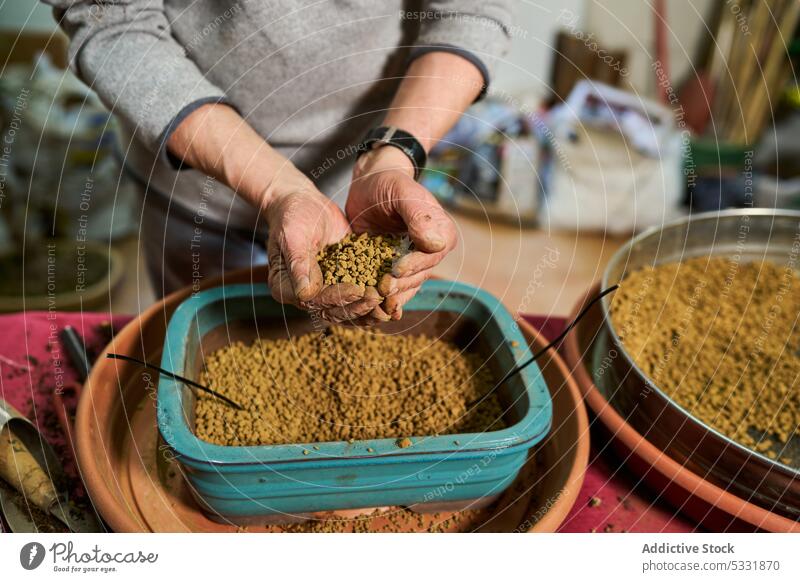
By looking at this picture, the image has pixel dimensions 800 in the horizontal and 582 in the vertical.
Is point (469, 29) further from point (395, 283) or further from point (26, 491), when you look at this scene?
point (26, 491)

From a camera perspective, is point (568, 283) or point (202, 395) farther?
point (568, 283)

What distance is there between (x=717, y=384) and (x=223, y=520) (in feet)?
1.64

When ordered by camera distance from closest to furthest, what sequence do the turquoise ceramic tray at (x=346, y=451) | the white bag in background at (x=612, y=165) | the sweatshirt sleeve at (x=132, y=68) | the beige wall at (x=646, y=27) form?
1. the turquoise ceramic tray at (x=346, y=451)
2. the sweatshirt sleeve at (x=132, y=68)
3. the white bag in background at (x=612, y=165)
4. the beige wall at (x=646, y=27)

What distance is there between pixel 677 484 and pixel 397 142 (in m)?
0.40

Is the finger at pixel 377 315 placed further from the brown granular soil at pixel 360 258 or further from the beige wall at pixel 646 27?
the beige wall at pixel 646 27

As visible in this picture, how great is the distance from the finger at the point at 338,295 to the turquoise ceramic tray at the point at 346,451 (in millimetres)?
111

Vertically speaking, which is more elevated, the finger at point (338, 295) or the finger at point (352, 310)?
the finger at point (338, 295)

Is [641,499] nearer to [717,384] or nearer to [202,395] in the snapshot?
[717,384]

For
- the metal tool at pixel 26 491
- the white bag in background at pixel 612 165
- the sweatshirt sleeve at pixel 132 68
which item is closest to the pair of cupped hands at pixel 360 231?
the sweatshirt sleeve at pixel 132 68

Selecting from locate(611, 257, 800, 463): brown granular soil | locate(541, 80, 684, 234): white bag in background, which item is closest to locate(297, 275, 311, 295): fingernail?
locate(611, 257, 800, 463): brown granular soil

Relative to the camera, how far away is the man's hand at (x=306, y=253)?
0.46 m

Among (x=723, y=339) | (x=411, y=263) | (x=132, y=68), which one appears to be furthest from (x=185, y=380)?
(x=723, y=339)
